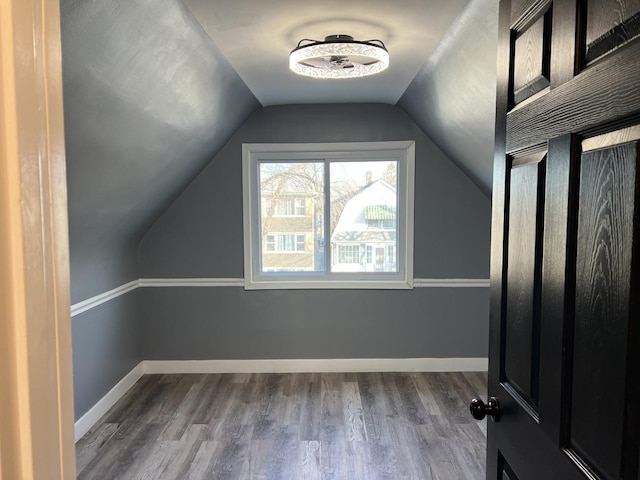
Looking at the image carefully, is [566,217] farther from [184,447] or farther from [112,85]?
[184,447]

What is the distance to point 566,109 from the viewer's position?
0.85 meters

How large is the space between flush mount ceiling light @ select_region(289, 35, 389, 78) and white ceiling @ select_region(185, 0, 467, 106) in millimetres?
66

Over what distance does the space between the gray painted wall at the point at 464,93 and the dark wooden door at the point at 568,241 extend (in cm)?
70

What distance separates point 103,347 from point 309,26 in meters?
2.52

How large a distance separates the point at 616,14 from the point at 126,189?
8.58 ft

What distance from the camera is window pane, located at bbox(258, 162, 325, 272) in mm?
3871

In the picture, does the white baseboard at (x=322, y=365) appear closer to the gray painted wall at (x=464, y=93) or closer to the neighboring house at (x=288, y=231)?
the neighboring house at (x=288, y=231)

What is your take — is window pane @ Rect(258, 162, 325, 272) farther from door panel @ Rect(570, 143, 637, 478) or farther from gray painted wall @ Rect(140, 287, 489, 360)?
door panel @ Rect(570, 143, 637, 478)

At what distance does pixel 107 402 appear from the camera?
3217 mm

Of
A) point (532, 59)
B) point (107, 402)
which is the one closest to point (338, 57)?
point (532, 59)

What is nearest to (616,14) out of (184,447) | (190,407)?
(184,447)

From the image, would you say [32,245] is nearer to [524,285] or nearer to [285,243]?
[524,285]

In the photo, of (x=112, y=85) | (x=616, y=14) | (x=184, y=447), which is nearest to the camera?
(x=616, y=14)

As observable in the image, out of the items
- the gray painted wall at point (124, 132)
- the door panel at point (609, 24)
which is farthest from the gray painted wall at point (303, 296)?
the door panel at point (609, 24)
